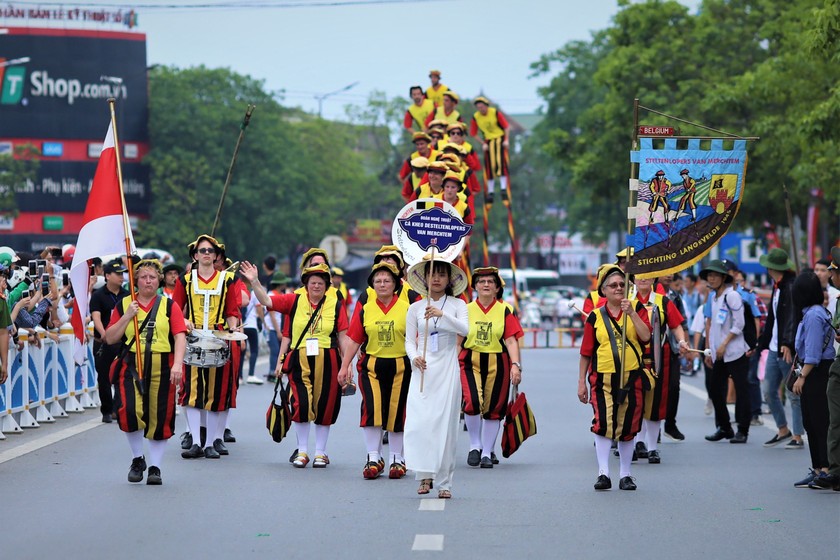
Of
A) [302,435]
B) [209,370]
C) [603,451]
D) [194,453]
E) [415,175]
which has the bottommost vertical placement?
[194,453]

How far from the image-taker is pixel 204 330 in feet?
46.1

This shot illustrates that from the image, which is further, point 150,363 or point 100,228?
point 100,228

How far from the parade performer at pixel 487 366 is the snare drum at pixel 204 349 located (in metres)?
2.09

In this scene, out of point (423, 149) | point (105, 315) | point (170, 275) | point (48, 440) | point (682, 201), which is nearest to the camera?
point (682, 201)

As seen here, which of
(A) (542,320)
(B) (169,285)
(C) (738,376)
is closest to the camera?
(C) (738,376)

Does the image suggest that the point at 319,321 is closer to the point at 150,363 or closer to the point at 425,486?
the point at 150,363

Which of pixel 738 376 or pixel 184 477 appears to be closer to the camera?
pixel 184 477

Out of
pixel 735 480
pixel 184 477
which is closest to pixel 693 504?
pixel 735 480

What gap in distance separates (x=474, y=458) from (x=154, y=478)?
2996 mm

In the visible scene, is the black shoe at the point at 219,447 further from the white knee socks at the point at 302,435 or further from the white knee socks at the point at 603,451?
the white knee socks at the point at 603,451

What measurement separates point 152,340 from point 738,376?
701 centimetres

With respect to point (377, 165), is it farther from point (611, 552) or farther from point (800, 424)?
point (611, 552)

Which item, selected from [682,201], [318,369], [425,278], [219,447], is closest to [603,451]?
[425,278]

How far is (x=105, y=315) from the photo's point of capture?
17000 mm
